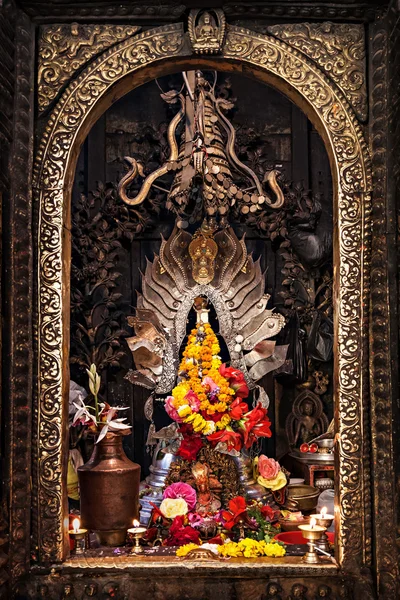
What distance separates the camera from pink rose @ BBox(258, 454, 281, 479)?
5.52 m

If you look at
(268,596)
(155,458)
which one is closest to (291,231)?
(155,458)

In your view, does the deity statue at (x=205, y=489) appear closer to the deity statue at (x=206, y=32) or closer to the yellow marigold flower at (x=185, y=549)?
the yellow marigold flower at (x=185, y=549)

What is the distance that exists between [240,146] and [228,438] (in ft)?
8.83

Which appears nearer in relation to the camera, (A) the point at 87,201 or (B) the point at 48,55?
(B) the point at 48,55

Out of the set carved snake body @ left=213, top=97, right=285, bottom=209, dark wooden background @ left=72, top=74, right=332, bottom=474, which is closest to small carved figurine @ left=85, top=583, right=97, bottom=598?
dark wooden background @ left=72, top=74, right=332, bottom=474

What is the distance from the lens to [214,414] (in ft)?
16.7

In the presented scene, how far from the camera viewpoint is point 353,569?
401 cm

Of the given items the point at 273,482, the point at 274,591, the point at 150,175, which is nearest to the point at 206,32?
the point at 150,175

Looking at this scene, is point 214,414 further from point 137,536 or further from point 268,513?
point 137,536

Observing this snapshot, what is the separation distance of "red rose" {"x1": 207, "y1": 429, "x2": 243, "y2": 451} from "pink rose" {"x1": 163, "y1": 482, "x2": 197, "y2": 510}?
345mm

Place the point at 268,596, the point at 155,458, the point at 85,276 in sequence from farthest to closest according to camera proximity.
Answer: the point at 85,276, the point at 155,458, the point at 268,596

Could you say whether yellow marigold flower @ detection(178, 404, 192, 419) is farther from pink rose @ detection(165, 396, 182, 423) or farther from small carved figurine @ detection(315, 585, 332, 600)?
small carved figurine @ detection(315, 585, 332, 600)

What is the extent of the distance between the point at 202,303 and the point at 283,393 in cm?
120

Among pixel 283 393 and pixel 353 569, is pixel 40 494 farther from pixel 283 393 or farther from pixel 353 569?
pixel 283 393
